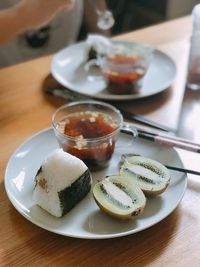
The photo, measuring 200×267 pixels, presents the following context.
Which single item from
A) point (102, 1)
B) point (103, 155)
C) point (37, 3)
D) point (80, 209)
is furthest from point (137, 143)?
point (102, 1)

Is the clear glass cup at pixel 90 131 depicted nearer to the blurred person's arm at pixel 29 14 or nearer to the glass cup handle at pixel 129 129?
the glass cup handle at pixel 129 129

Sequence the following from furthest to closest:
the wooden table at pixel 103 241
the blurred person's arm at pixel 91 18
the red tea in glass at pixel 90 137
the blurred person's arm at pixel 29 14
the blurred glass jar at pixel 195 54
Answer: the blurred person's arm at pixel 91 18, the blurred person's arm at pixel 29 14, the blurred glass jar at pixel 195 54, the red tea in glass at pixel 90 137, the wooden table at pixel 103 241

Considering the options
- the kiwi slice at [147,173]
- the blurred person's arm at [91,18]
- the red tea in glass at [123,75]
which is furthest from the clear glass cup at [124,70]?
the blurred person's arm at [91,18]

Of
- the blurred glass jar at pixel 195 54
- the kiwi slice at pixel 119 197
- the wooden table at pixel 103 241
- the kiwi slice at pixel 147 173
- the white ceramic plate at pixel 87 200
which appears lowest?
the wooden table at pixel 103 241

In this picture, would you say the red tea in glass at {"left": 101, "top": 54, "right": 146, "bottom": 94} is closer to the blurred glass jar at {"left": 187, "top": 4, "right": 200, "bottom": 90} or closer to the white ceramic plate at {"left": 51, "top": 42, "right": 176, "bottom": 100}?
the white ceramic plate at {"left": 51, "top": 42, "right": 176, "bottom": 100}

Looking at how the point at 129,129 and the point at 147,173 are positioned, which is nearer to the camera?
the point at 147,173

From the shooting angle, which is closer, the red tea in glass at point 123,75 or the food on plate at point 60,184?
the food on plate at point 60,184

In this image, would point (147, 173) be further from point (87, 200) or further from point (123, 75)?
point (123, 75)

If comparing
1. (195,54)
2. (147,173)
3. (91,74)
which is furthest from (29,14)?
(147,173)
